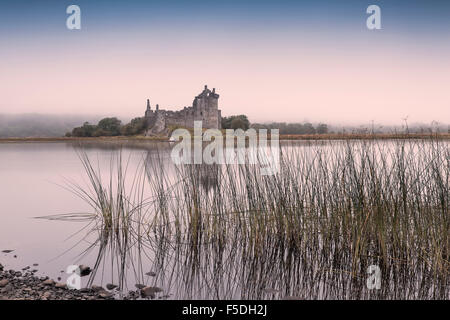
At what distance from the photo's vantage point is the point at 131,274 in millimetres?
4301

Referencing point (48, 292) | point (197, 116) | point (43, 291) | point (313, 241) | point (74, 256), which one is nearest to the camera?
point (48, 292)

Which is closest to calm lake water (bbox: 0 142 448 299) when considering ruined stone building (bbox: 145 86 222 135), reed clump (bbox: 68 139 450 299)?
reed clump (bbox: 68 139 450 299)

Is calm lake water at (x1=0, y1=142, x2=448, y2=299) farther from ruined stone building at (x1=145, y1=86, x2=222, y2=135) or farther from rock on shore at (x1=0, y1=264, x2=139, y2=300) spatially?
ruined stone building at (x1=145, y1=86, x2=222, y2=135)

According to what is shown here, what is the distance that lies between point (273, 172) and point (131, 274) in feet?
7.53

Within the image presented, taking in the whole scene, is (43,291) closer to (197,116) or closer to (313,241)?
(313,241)

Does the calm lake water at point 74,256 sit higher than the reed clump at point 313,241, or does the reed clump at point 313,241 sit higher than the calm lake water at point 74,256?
the reed clump at point 313,241

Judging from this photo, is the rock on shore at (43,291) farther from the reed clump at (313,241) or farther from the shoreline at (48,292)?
the reed clump at (313,241)

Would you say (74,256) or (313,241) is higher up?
(313,241)

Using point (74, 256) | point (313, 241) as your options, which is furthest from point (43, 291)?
point (313, 241)

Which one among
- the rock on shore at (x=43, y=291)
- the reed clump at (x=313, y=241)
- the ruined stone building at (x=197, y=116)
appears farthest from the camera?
the ruined stone building at (x=197, y=116)

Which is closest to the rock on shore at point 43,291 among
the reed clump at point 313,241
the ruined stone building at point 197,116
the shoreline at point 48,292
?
the shoreline at point 48,292
